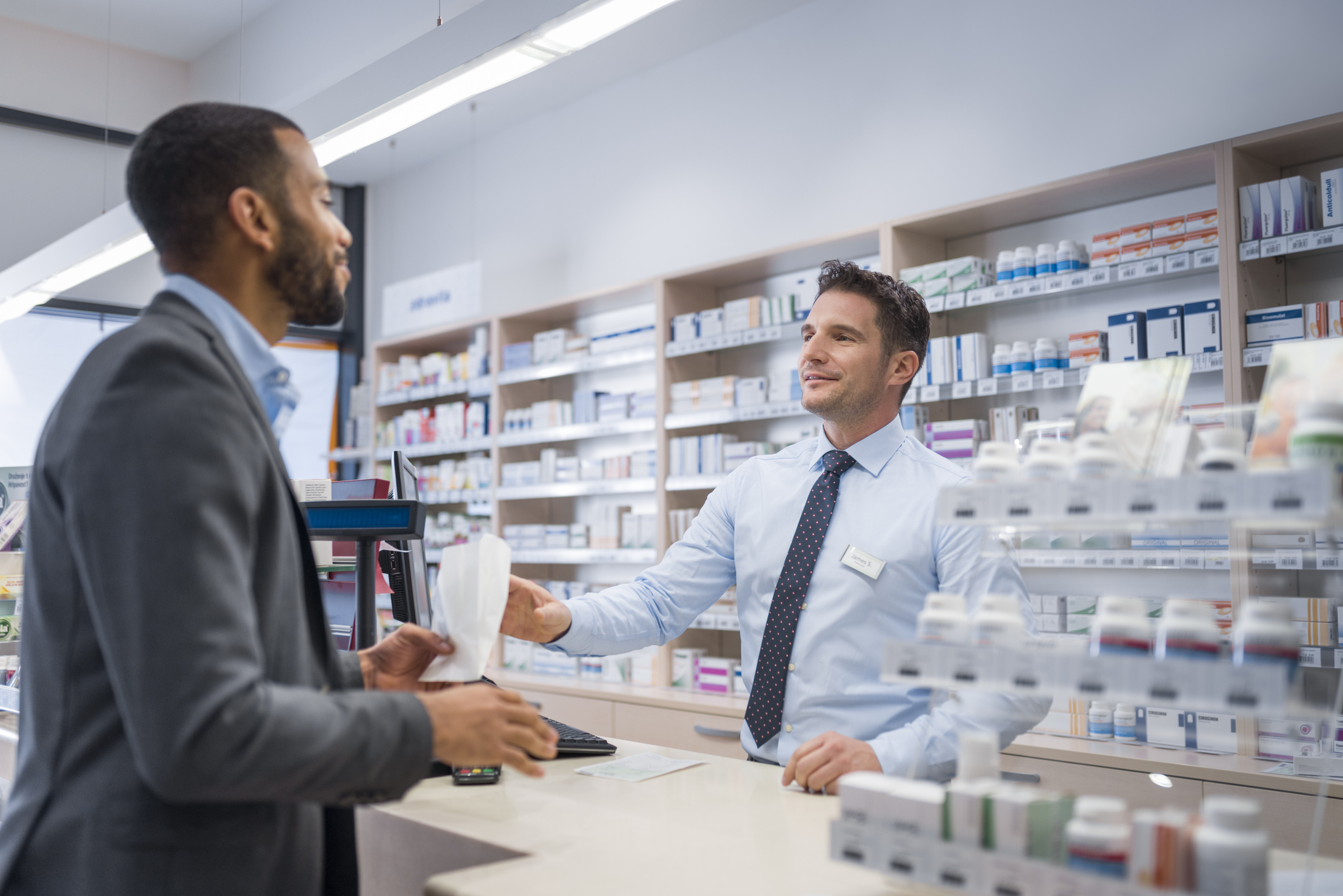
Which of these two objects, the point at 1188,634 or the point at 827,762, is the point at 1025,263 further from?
the point at 1188,634

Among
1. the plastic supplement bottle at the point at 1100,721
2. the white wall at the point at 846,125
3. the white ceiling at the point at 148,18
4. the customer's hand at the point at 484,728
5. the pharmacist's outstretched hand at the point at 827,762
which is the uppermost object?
the white ceiling at the point at 148,18

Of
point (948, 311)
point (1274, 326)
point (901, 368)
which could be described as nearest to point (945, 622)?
point (901, 368)

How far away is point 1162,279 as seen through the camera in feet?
12.2

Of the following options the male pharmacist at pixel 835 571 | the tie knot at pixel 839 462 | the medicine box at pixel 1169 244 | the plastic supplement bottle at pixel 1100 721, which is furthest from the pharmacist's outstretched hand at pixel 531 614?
the medicine box at pixel 1169 244

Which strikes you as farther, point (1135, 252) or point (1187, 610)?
point (1135, 252)

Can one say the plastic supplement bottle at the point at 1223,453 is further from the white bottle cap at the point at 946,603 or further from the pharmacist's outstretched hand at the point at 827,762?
the pharmacist's outstretched hand at the point at 827,762

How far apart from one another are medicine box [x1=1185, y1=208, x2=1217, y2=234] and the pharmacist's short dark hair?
1.40 metres

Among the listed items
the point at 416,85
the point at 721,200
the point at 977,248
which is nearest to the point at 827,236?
the point at 977,248

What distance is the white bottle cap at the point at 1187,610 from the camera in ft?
3.97

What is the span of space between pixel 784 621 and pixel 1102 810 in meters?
1.22

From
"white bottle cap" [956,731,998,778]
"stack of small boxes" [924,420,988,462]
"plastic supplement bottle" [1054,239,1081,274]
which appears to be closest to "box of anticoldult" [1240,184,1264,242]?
"plastic supplement bottle" [1054,239,1081,274]

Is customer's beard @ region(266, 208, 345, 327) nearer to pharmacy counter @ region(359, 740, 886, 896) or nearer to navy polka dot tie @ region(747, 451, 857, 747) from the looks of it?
pharmacy counter @ region(359, 740, 886, 896)

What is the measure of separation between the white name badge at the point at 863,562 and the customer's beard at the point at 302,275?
129cm

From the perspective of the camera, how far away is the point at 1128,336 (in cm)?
356
